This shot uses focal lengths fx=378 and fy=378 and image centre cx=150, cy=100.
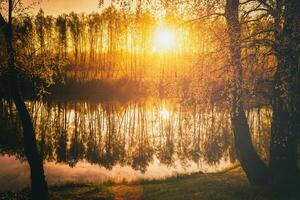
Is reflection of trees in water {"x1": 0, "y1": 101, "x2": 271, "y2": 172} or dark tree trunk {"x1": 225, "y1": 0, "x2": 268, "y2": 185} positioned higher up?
dark tree trunk {"x1": 225, "y1": 0, "x2": 268, "y2": 185}

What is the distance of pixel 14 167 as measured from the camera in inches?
1050

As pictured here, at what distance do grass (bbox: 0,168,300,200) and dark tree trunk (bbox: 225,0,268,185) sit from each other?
2.47ft

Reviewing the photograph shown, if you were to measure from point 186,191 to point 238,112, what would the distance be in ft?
15.5

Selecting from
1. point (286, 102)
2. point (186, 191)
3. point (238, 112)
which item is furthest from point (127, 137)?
point (286, 102)

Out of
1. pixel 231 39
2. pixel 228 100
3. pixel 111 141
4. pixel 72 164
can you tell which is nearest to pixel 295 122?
pixel 228 100

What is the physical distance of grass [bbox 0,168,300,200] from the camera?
15.0m

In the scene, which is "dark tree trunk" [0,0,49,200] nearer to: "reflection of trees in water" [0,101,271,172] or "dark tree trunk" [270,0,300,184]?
"reflection of trees in water" [0,101,271,172]

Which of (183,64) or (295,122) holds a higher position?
(183,64)

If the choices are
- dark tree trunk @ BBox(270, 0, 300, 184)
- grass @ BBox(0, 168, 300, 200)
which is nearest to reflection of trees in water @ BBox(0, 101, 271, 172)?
dark tree trunk @ BBox(270, 0, 300, 184)

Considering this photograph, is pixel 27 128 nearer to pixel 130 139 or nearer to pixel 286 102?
pixel 286 102

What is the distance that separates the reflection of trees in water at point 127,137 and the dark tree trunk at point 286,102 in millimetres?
2452

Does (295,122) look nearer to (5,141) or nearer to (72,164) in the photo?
(72,164)

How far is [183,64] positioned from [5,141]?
2450 cm

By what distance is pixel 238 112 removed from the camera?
51.6ft
